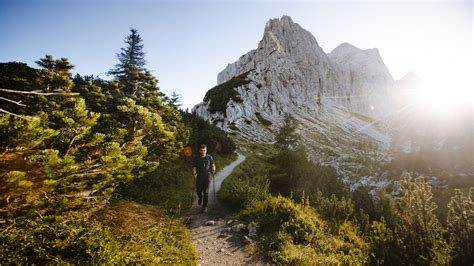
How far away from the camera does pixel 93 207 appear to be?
5.49 meters

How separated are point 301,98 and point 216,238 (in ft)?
304

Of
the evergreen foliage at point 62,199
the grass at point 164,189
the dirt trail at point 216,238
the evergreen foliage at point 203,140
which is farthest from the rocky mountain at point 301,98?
the evergreen foliage at point 62,199

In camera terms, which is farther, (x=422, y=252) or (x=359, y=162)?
(x=359, y=162)

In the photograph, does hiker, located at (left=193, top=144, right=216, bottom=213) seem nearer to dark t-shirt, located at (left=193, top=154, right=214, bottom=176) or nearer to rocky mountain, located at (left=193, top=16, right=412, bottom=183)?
dark t-shirt, located at (left=193, top=154, right=214, bottom=176)

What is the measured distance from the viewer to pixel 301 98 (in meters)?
93.2

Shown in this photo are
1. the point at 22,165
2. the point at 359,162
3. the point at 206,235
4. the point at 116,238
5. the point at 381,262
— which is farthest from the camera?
the point at 359,162

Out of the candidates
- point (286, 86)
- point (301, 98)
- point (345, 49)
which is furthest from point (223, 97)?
point (345, 49)

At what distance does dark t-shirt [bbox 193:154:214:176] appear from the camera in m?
8.40

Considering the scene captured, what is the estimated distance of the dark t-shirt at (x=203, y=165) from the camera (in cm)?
840

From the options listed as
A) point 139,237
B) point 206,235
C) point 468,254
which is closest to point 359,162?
point 468,254

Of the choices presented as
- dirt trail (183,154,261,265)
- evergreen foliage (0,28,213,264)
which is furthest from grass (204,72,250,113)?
evergreen foliage (0,28,213,264)

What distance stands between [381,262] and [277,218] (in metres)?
2.98

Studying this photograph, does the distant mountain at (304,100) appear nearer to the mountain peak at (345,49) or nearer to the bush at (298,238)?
the bush at (298,238)

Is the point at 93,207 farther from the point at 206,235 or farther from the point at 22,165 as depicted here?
the point at 206,235
